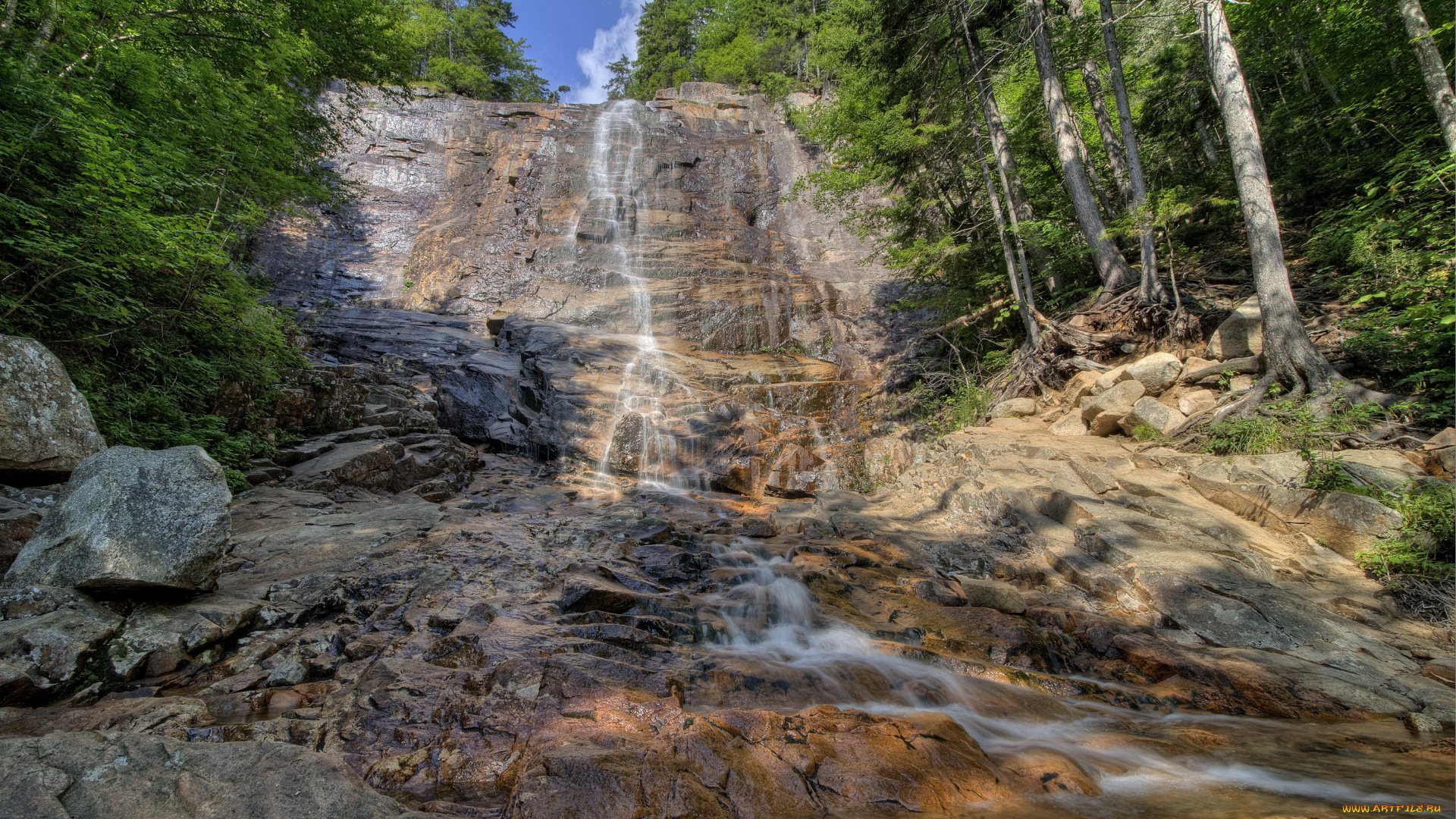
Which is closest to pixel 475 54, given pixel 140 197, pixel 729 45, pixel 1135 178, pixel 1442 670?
pixel 729 45

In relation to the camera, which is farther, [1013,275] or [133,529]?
[1013,275]

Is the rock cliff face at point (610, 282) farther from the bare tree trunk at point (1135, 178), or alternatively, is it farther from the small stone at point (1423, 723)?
the small stone at point (1423, 723)

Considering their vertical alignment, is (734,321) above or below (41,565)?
above

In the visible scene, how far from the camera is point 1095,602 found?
16.3ft

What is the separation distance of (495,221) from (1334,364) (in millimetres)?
23803

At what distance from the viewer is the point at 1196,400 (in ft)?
23.0

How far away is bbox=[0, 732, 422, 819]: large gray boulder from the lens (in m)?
1.72

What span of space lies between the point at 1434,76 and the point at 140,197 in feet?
50.9

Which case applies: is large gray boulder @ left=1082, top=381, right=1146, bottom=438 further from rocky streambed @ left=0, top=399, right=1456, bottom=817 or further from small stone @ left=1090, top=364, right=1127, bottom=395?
rocky streambed @ left=0, top=399, right=1456, bottom=817

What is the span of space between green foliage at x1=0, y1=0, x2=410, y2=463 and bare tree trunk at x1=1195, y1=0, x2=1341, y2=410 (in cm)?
1200

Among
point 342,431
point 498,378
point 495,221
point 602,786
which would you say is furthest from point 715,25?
point 602,786

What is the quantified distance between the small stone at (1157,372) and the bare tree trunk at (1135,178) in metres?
1.51

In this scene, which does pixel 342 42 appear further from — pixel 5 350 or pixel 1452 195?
pixel 1452 195

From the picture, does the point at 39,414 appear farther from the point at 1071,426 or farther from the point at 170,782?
the point at 1071,426
